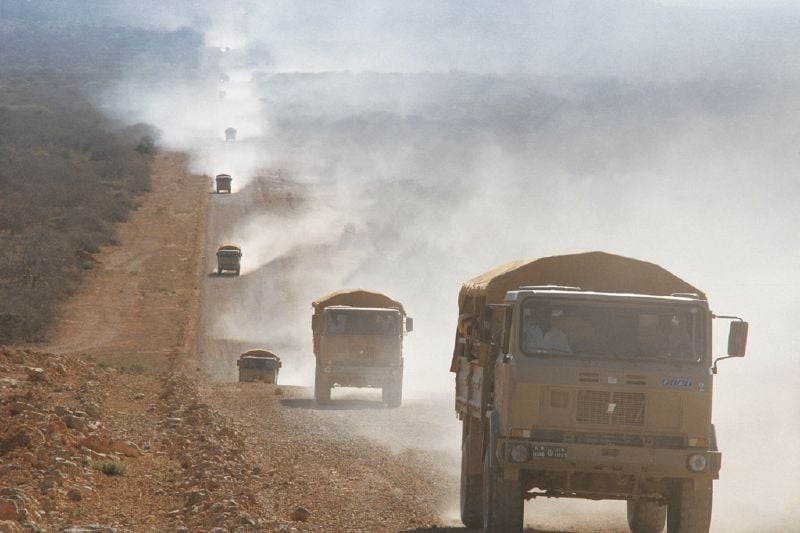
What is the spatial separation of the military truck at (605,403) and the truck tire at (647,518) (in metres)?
1.94

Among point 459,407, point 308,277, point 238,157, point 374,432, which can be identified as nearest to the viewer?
point 459,407

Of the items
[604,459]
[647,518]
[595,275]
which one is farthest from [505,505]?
[595,275]

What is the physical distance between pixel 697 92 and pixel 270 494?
12362 centimetres

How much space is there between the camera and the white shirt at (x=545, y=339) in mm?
13406

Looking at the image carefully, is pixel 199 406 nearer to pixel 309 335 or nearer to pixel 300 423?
pixel 300 423

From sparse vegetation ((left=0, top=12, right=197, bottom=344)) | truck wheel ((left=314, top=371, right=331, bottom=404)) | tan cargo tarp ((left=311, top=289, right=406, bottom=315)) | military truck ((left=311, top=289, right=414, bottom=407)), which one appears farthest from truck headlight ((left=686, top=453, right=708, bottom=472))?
sparse vegetation ((left=0, top=12, right=197, bottom=344))

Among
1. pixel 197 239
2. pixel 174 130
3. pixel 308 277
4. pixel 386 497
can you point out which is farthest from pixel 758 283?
pixel 174 130

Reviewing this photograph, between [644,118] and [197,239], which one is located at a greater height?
[644,118]

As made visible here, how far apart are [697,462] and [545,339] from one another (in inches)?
76.2

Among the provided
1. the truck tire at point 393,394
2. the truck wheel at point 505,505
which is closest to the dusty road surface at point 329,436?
the truck tire at point 393,394

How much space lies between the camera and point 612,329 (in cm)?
1348

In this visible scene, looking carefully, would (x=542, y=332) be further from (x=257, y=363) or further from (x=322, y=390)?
(x=257, y=363)

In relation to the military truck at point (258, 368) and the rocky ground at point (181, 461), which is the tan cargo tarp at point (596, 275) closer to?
the rocky ground at point (181, 461)

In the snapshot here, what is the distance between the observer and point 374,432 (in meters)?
26.7
